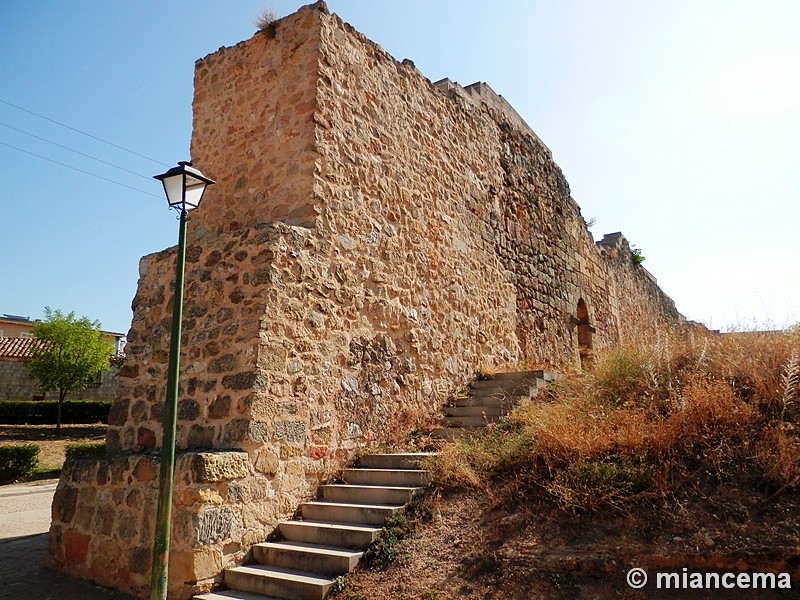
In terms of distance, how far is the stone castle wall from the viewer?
4848 mm

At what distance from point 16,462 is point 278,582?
13.1 meters

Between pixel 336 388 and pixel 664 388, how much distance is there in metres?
3.18

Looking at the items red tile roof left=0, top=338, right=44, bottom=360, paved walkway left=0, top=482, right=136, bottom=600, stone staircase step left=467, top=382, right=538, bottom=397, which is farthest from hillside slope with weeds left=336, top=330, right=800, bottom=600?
red tile roof left=0, top=338, right=44, bottom=360

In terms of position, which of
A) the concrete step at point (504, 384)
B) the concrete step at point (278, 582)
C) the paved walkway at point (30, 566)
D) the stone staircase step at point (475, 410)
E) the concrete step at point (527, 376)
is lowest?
the paved walkway at point (30, 566)

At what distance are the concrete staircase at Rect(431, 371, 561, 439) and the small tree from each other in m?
20.2

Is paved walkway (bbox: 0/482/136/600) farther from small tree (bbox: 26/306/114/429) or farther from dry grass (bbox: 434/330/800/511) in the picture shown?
small tree (bbox: 26/306/114/429)

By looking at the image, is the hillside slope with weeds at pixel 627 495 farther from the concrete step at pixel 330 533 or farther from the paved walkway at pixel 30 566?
the paved walkway at pixel 30 566

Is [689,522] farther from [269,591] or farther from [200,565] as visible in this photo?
[200,565]

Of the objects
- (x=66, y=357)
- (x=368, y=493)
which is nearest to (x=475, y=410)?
(x=368, y=493)

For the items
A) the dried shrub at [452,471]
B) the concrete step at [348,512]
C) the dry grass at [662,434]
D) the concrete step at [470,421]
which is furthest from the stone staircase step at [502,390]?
the concrete step at [348,512]

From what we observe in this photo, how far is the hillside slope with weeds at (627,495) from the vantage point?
142 inches

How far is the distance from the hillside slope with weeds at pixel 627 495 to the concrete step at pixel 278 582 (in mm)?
241

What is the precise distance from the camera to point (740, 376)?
17.0 feet

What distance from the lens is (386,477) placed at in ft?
17.8
